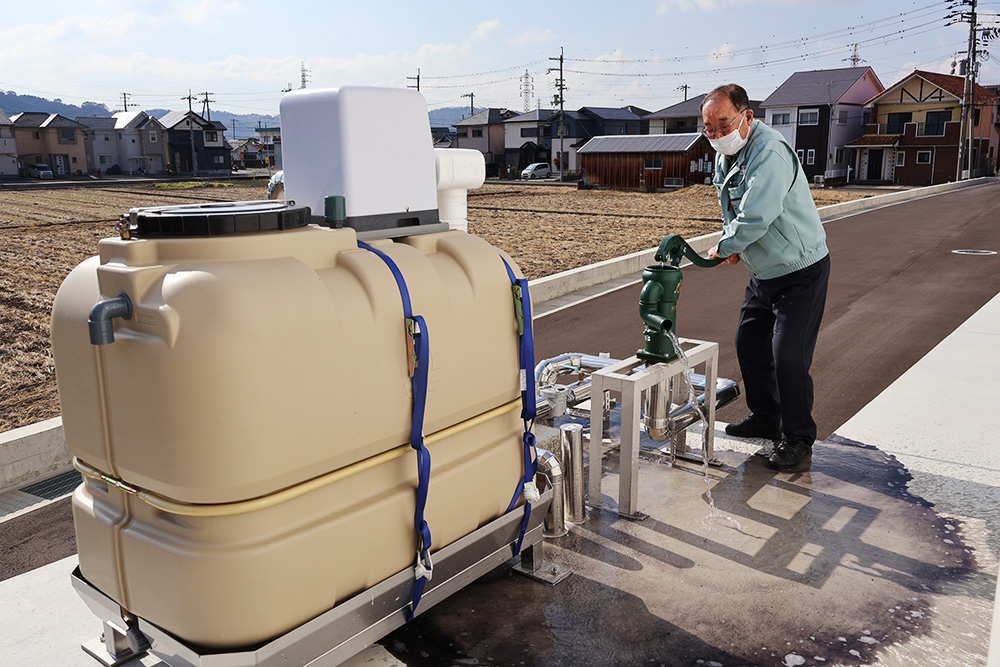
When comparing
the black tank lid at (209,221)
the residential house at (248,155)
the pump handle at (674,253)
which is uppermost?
the residential house at (248,155)

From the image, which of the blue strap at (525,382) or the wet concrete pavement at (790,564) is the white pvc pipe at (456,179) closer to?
the blue strap at (525,382)

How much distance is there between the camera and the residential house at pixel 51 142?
78.9 metres

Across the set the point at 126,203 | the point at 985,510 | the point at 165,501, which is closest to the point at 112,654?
the point at 165,501

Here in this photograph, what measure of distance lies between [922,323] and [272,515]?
8.49m

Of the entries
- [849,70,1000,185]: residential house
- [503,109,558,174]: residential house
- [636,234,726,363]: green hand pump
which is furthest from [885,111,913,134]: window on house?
[636,234,726,363]: green hand pump

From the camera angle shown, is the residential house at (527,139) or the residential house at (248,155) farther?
the residential house at (248,155)

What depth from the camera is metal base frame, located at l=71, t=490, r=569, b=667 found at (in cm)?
248

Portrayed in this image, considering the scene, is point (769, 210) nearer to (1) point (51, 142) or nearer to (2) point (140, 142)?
(1) point (51, 142)

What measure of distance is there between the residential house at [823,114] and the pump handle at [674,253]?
179ft

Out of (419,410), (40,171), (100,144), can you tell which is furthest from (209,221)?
(100,144)

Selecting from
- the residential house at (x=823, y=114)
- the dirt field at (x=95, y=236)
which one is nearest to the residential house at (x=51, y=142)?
the dirt field at (x=95, y=236)

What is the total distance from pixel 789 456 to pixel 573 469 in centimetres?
148

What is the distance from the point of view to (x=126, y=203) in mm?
35344

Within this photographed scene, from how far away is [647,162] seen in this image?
48.5m
